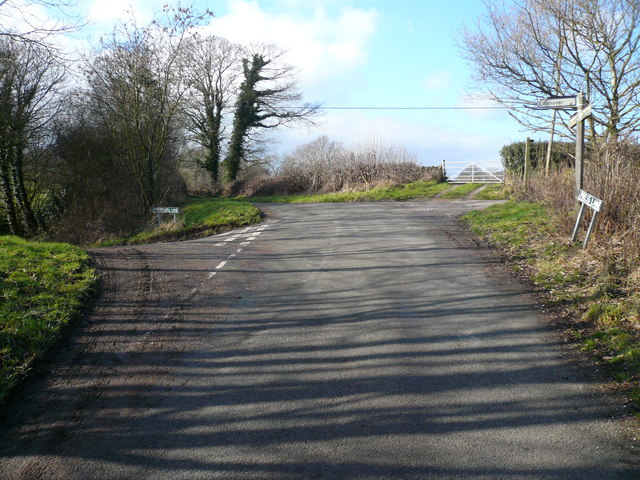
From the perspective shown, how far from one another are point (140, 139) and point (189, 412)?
21080mm

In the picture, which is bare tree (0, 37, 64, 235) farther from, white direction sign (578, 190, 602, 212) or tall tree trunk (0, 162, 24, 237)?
white direction sign (578, 190, 602, 212)

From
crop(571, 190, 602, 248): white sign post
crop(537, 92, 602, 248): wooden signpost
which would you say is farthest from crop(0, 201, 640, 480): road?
crop(537, 92, 602, 248): wooden signpost

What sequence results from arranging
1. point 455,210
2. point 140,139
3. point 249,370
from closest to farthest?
point 249,370 → point 455,210 → point 140,139

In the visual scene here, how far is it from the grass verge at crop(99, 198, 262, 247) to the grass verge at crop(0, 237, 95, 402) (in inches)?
324

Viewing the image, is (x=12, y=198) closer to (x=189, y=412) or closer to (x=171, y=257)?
(x=171, y=257)

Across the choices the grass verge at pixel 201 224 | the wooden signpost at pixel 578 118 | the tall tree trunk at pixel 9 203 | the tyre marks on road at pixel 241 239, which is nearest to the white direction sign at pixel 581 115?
the wooden signpost at pixel 578 118

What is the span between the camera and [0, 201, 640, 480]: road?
3746mm

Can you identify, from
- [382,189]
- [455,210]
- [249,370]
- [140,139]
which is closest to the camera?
[249,370]

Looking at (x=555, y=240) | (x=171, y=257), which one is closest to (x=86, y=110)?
(x=171, y=257)

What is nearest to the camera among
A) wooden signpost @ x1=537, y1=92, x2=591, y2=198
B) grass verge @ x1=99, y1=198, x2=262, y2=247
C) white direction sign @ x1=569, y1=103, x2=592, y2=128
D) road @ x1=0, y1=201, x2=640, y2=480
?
road @ x1=0, y1=201, x2=640, y2=480

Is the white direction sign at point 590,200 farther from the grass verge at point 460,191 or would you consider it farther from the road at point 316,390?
the grass verge at point 460,191

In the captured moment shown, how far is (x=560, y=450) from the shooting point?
12.5 feet

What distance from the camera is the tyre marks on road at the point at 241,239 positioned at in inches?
375

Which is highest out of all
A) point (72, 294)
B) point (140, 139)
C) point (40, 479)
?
point (140, 139)
